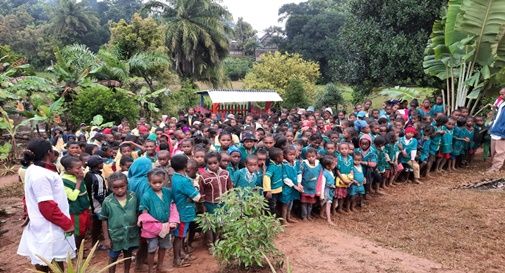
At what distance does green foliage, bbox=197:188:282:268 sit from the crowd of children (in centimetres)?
60

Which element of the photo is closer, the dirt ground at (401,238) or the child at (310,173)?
the dirt ground at (401,238)

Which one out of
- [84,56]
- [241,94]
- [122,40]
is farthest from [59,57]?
[241,94]

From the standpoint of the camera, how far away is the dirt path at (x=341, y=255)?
13.8ft

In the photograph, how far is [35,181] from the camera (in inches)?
133

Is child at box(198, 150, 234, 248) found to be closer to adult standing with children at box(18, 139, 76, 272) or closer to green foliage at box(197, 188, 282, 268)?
green foliage at box(197, 188, 282, 268)

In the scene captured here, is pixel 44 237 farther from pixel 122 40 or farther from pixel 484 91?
pixel 122 40

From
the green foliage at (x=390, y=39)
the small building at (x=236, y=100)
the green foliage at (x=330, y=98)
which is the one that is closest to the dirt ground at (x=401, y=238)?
the green foliage at (x=390, y=39)

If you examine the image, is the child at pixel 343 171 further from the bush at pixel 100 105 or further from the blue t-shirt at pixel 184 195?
the bush at pixel 100 105

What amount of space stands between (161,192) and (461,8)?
7.69 metres

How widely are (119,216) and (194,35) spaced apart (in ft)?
63.3

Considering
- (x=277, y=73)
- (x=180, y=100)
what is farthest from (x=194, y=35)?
(x=180, y=100)

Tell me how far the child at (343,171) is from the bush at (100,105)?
8245 mm

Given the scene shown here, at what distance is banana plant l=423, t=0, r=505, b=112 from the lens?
867 cm

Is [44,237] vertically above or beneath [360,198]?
above
